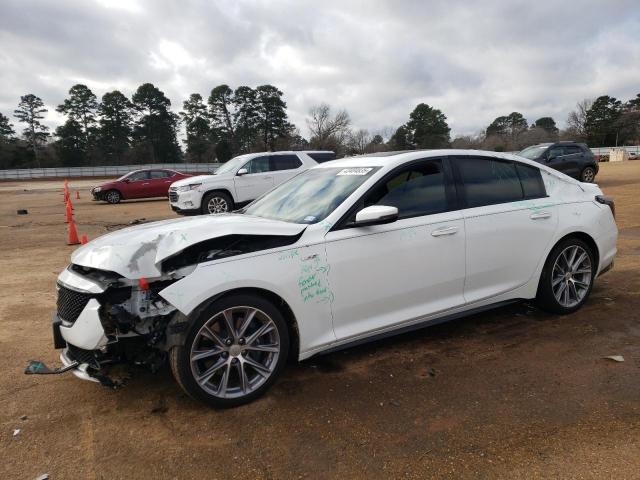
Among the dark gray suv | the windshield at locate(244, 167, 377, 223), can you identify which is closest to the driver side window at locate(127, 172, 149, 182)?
the dark gray suv

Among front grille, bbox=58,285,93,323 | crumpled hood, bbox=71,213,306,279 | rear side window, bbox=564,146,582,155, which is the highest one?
rear side window, bbox=564,146,582,155

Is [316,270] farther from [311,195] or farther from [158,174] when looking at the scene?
[158,174]

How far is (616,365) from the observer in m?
3.46

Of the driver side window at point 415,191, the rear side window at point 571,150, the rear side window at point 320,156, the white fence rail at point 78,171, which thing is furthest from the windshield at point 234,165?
the white fence rail at point 78,171

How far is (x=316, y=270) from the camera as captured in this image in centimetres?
321

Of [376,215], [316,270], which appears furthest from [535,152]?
[316,270]

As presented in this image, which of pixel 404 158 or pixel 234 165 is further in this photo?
pixel 234 165

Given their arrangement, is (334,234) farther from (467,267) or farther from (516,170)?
(516,170)

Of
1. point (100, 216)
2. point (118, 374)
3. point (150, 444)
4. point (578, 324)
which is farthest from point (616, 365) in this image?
point (100, 216)

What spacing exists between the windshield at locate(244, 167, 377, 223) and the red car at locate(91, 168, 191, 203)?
→ 18070 millimetres

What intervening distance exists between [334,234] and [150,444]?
1.79 meters

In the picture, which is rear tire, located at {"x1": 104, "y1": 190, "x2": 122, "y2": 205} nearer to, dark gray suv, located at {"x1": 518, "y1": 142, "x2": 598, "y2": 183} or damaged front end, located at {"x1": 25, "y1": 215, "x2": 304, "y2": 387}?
dark gray suv, located at {"x1": 518, "y1": 142, "x2": 598, "y2": 183}

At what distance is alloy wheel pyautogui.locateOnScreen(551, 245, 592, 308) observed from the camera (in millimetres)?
4441

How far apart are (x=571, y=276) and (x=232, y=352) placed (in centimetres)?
344
